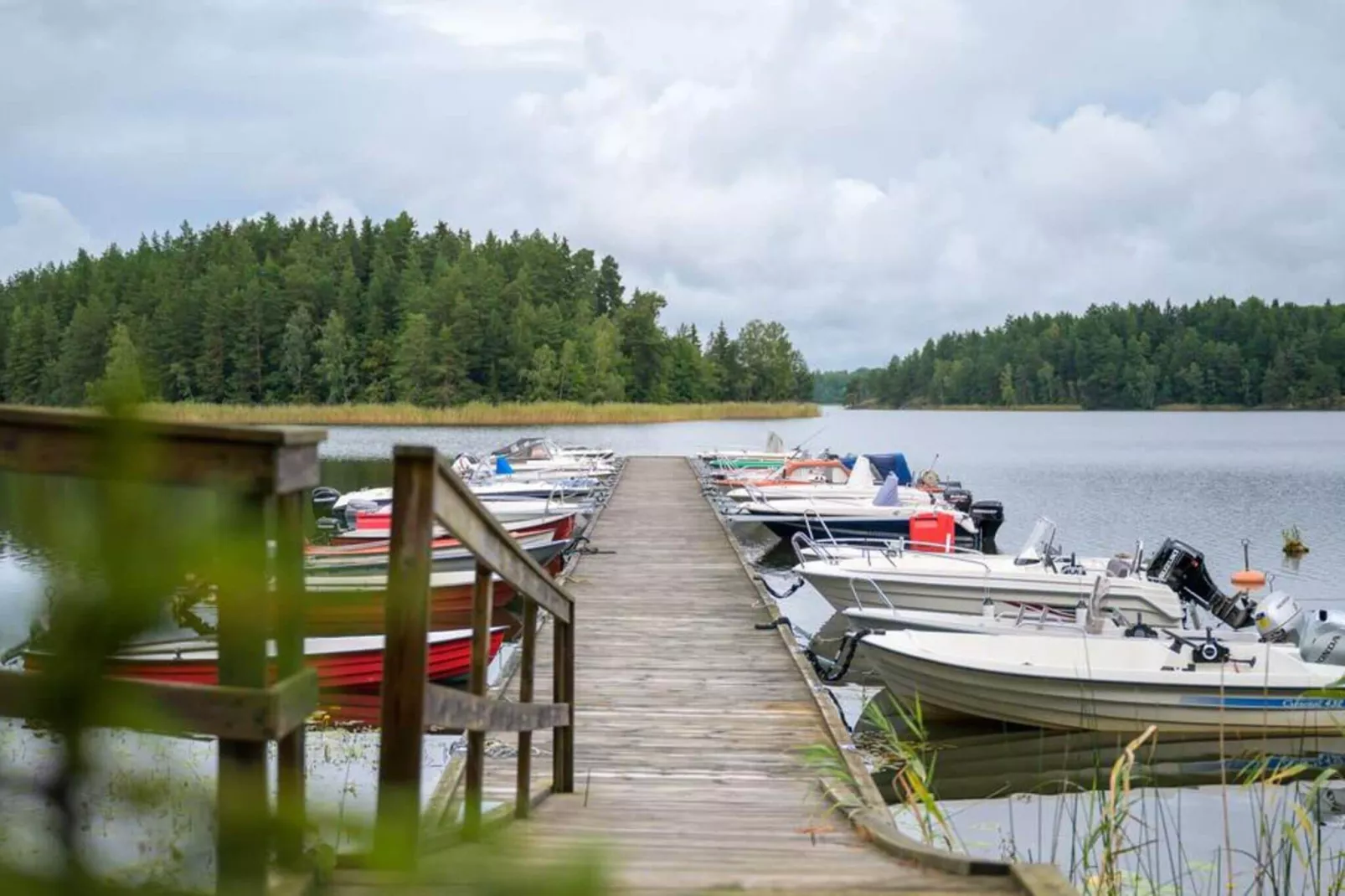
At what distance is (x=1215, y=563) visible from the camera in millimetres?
22125

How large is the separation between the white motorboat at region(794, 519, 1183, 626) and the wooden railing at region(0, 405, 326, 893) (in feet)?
37.3

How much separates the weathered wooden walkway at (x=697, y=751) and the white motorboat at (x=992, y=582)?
1186 mm

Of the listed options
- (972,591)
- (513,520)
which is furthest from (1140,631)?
(513,520)

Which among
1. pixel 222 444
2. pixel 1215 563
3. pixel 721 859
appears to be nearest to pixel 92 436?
pixel 222 444

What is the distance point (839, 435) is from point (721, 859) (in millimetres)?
74044

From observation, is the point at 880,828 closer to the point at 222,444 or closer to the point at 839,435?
the point at 222,444

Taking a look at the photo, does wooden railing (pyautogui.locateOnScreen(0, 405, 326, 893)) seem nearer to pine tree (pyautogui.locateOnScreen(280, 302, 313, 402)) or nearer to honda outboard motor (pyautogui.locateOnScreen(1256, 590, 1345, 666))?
honda outboard motor (pyautogui.locateOnScreen(1256, 590, 1345, 666))

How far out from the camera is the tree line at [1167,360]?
136 meters

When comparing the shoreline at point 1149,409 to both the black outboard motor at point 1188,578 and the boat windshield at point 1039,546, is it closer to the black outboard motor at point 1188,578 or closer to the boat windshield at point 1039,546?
the boat windshield at point 1039,546

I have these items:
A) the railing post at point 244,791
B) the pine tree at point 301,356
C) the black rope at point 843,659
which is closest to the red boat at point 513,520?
the black rope at point 843,659

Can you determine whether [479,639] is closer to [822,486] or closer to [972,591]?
[972,591]

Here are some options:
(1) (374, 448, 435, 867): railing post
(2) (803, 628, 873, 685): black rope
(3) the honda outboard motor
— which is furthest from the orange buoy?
(1) (374, 448, 435, 867): railing post

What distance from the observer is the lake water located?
27.4ft

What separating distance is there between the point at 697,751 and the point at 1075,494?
102 feet
